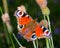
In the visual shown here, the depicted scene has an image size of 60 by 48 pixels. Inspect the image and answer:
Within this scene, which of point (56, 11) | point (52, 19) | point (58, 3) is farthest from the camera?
point (58, 3)

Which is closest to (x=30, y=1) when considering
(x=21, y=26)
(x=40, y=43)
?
(x=40, y=43)

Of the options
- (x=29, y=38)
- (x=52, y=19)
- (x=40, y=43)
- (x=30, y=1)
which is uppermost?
(x=29, y=38)

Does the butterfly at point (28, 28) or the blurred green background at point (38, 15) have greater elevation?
the butterfly at point (28, 28)

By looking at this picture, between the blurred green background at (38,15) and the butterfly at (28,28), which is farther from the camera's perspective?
the blurred green background at (38,15)

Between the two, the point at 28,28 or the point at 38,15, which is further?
the point at 38,15

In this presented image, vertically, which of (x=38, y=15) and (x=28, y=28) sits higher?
(x=28, y=28)

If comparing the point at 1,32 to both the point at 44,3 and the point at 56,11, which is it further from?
the point at 44,3

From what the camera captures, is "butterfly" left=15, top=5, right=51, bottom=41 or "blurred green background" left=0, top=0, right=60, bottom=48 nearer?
"butterfly" left=15, top=5, right=51, bottom=41

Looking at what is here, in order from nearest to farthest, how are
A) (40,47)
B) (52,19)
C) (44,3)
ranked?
(44,3)
(40,47)
(52,19)
